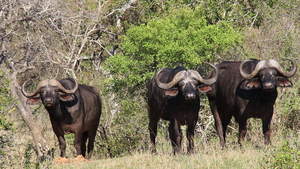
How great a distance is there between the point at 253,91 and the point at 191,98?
177 centimetres

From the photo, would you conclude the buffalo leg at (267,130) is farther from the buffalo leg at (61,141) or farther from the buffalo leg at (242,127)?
the buffalo leg at (61,141)

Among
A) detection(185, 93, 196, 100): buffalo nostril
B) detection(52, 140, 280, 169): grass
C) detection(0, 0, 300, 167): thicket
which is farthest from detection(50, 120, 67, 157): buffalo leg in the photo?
detection(185, 93, 196, 100): buffalo nostril

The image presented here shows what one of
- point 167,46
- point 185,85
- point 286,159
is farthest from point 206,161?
point 167,46

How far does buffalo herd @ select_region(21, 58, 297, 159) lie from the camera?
11.0 meters

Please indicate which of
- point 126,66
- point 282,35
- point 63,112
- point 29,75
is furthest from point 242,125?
point 29,75

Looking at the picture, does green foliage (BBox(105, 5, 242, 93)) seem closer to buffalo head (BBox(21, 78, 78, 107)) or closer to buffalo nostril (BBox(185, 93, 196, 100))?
buffalo head (BBox(21, 78, 78, 107))

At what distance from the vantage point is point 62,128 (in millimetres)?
12289

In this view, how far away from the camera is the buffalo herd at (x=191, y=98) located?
10977 millimetres

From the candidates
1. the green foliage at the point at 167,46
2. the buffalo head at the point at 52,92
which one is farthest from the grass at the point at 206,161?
the green foliage at the point at 167,46

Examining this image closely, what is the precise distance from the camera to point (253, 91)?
11.4m

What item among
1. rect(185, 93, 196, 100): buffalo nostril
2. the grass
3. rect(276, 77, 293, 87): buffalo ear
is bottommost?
the grass

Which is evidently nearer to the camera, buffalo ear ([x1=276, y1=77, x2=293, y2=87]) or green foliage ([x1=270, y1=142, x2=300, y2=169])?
green foliage ([x1=270, y1=142, x2=300, y2=169])

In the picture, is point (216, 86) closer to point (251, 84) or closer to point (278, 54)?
point (251, 84)

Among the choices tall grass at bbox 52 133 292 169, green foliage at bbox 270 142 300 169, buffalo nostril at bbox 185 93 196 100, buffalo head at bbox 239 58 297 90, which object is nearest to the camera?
green foliage at bbox 270 142 300 169
